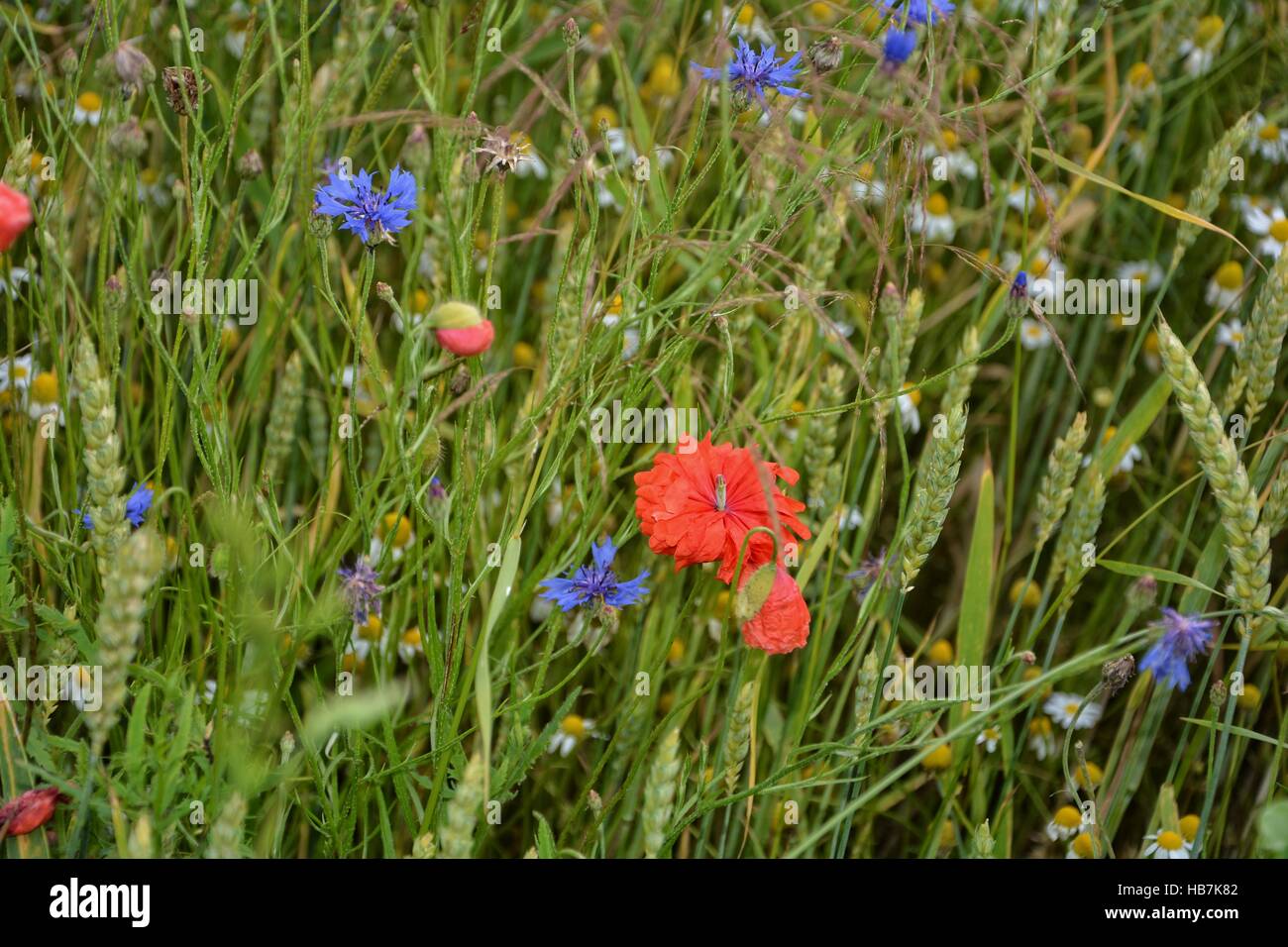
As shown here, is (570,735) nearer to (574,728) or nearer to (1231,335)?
(574,728)

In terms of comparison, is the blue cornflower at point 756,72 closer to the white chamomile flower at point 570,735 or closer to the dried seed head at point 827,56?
the dried seed head at point 827,56

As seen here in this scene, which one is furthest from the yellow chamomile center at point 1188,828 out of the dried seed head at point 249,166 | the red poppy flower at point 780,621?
the dried seed head at point 249,166

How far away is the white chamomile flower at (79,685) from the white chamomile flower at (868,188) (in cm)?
63

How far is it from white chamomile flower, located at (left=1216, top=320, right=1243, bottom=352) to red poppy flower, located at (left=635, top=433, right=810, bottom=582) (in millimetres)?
694

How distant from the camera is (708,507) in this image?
0.84 meters

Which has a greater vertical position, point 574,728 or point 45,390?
point 45,390

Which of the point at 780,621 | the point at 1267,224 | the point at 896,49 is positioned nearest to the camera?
the point at 896,49

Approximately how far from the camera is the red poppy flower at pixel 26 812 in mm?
733

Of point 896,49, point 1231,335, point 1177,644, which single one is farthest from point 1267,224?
point 896,49

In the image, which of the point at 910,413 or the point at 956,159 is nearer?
the point at 910,413

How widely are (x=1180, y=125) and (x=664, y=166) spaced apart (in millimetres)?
651

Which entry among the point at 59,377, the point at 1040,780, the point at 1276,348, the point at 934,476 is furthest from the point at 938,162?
the point at 59,377

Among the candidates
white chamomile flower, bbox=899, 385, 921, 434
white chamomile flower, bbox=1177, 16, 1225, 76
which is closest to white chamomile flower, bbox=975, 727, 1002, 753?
white chamomile flower, bbox=899, 385, 921, 434

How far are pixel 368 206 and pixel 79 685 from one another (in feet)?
1.33
